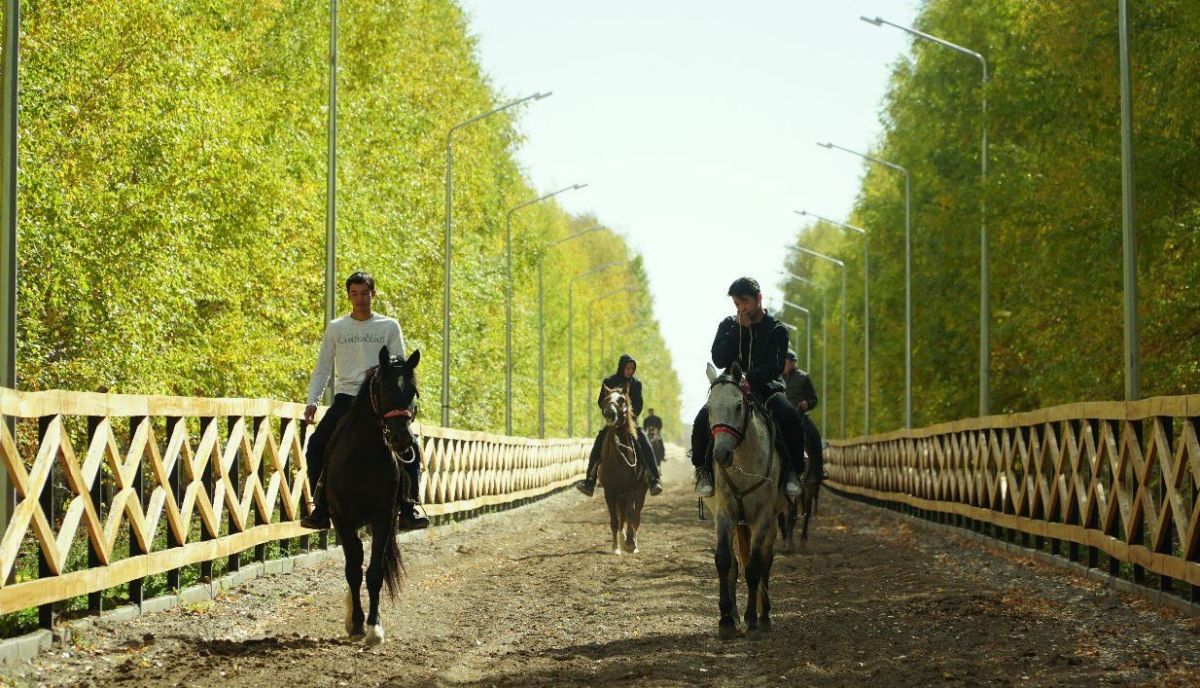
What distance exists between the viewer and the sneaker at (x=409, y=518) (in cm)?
1208

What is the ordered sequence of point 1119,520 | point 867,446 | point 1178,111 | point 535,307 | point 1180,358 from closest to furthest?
point 1119,520, point 1178,111, point 1180,358, point 867,446, point 535,307

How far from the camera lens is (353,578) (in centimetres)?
1177

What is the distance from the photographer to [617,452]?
21.0 m

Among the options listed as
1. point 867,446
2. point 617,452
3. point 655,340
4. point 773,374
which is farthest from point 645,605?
point 655,340

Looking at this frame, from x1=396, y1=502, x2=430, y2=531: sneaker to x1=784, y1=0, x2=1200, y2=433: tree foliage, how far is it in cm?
1308

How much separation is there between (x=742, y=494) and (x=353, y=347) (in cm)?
278

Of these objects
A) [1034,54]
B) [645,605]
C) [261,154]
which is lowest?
[645,605]

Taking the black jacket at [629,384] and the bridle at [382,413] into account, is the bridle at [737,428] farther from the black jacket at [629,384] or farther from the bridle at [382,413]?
the black jacket at [629,384]

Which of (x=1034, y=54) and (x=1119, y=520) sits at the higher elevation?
(x=1034, y=54)

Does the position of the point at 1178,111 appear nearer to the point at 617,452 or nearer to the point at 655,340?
the point at 617,452

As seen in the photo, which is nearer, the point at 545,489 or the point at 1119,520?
the point at 1119,520

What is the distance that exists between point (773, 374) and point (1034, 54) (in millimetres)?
21226

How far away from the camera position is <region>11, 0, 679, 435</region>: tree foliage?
22.1 m

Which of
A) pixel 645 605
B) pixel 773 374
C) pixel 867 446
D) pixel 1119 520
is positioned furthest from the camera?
pixel 867 446
